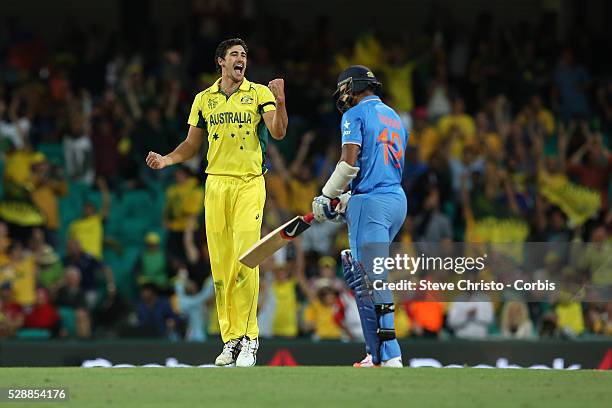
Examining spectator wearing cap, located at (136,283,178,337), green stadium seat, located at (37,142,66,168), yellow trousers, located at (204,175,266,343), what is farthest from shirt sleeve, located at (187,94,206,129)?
green stadium seat, located at (37,142,66,168)

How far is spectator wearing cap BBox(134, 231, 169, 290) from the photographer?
1577cm

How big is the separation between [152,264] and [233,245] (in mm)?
6547

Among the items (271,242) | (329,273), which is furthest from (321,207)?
(329,273)

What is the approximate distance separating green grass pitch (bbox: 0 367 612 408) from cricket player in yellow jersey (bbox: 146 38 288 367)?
0.55m

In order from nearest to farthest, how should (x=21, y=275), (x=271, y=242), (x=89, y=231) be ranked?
(x=271, y=242) < (x=21, y=275) < (x=89, y=231)

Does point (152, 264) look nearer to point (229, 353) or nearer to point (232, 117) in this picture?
point (229, 353)

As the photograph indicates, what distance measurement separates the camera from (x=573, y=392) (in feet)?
25.4

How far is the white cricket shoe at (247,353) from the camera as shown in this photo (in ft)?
31.0

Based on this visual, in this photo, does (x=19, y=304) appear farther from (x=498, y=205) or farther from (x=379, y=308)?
(x=379, y=308)

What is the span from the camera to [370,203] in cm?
916

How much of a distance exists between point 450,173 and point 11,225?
540cm

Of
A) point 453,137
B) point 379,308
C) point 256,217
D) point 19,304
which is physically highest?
point 453,137

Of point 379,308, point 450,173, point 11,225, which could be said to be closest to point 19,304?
point 11,225

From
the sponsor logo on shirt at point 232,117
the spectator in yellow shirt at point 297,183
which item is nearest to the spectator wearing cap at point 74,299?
the spectator in yellow shirt at point 297,183
